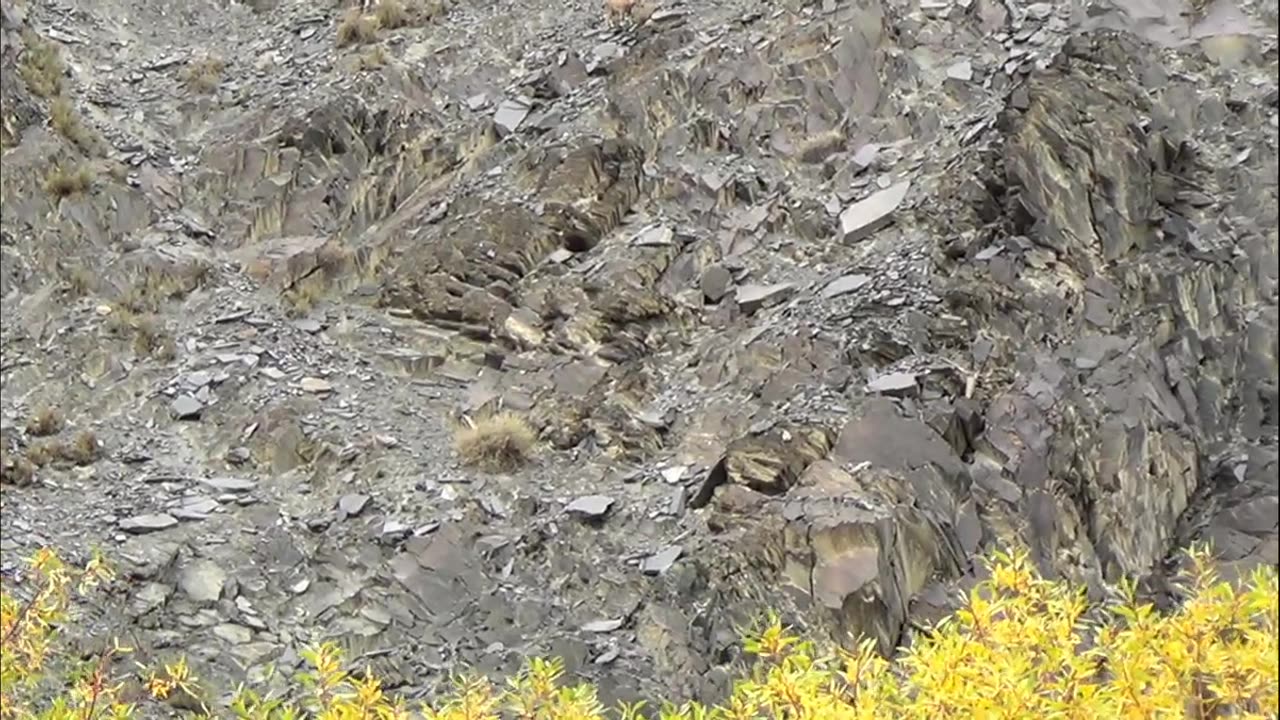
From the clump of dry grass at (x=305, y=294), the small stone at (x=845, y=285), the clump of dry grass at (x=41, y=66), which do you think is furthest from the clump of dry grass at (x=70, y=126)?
the small stone at (x=845, y=285)

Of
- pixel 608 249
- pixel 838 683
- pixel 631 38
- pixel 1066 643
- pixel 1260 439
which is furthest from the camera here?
pixel 631 38

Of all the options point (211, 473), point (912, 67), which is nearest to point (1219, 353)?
point (912, 67)

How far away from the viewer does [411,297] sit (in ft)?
38.7

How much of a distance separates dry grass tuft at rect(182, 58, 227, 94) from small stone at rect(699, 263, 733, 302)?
733 cm

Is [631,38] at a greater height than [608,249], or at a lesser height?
greater

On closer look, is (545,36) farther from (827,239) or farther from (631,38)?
(827,239)

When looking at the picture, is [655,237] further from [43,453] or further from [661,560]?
[43,453]

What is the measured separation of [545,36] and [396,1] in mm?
2181

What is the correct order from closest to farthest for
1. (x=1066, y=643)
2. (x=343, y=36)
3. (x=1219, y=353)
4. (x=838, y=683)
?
(x=1066, y=643)
(x=838, y=683)
(x=1219, y=353)
(x=343, y=36)

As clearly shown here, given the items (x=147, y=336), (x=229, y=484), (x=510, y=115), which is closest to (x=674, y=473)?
(x=229, y=484)

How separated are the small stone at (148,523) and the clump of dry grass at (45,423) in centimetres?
175

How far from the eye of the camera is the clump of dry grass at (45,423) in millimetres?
10766

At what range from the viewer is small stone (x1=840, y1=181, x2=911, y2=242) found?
33.5ft

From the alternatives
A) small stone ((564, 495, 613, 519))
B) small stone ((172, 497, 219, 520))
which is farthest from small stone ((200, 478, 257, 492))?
small stone ((564, 495, 613, 519))
